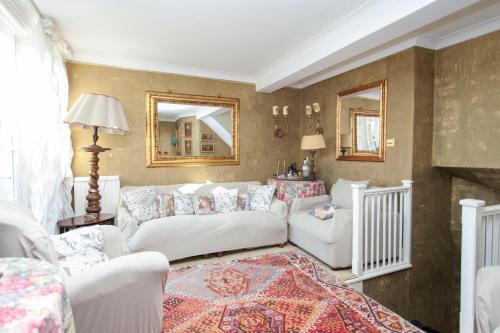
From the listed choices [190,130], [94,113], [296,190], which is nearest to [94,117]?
[94,113]

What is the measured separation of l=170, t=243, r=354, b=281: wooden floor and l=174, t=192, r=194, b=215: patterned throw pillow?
22.0 inches

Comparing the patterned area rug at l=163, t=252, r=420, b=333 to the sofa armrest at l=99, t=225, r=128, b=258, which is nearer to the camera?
the patterned area rug at l=163, t=252, r=420, b=333

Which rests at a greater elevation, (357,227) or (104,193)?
(104,193)

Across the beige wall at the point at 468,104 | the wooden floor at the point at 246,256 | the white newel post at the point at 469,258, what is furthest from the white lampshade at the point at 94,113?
the beige wall at the point at 468,104

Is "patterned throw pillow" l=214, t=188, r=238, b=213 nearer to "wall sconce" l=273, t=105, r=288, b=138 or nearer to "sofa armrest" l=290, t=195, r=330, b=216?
"sofa armrest" l=290, t=195, r=330, b=216

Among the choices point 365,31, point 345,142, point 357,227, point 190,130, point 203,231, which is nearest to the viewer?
point 365,31

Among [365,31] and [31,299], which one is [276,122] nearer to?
[365,31]

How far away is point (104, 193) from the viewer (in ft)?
11.0

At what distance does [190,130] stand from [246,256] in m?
2.01

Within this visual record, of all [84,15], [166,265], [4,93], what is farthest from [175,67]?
[166,265]

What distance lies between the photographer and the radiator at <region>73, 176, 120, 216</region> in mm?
3201

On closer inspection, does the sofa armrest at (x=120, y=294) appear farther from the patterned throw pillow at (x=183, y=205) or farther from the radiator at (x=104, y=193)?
the radiator at (x=104, y=193)

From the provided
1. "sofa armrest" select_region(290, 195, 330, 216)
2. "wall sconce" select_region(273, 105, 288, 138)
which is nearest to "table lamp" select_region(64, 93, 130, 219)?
"sofa armrest" select_region(290, 195, 330, 216)

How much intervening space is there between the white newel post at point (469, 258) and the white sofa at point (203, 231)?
1868mm
